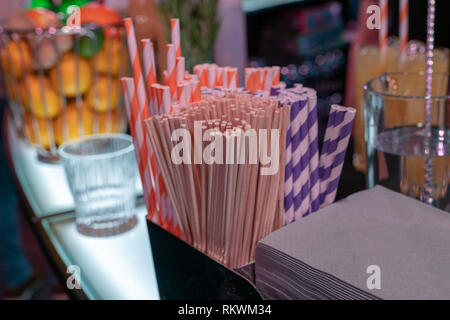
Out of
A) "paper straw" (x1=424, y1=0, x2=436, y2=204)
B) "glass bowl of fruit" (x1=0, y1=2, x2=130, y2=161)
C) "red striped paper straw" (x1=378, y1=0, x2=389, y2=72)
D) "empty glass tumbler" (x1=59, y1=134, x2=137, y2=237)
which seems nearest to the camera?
"paper straw" (x1=424, y1=0, x2=436, y2=204)

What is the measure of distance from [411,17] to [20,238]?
5.27 ft

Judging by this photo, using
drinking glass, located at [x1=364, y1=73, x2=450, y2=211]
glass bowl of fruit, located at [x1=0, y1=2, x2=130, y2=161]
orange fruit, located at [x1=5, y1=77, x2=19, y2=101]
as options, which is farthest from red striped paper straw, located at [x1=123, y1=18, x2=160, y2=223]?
orange fruit, located at [x1=5, y1=77, x2=19, y2=101]

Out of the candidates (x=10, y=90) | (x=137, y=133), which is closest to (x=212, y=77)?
(x=137, y=133)

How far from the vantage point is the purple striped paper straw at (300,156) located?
533mm

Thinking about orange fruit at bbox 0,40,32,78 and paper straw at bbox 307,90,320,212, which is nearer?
paper straw at bbox 307,90,320,212

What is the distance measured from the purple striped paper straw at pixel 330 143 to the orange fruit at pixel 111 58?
2.07 feet

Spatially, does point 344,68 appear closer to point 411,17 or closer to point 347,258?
point 411,17

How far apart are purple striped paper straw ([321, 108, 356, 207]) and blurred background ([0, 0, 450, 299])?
0.20 m

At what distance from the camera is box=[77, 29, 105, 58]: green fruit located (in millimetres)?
1040

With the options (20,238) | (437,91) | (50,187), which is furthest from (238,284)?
(20,238)

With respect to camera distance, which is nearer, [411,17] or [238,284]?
[238,284]

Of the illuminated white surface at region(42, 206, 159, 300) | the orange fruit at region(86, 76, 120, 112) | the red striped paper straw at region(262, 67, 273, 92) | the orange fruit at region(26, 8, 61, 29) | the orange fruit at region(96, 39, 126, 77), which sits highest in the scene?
the orange fruit at region(26, 8, 61, 29)

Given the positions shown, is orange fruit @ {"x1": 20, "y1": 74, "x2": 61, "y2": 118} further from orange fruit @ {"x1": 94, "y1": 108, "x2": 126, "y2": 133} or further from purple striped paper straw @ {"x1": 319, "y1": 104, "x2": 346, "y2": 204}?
purple striped paper straw @ {"x1": 319, "y1": 104, "x2": 346, "y2": 204}

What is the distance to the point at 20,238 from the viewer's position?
1648 millimetres
